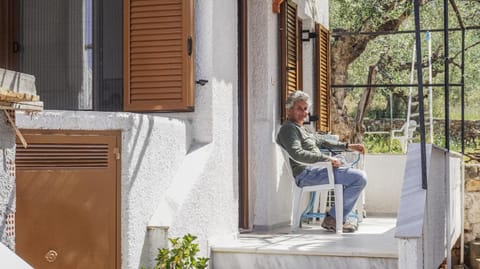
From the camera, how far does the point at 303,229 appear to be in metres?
7.69

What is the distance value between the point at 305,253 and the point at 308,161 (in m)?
1.22

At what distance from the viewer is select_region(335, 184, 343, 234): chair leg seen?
719cm

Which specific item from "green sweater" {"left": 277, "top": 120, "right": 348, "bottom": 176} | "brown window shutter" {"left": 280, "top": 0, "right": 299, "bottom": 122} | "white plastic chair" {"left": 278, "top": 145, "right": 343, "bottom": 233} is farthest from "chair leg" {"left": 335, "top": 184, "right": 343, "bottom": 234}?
"brown window shutter" {"left": 280, "top": 0, "right": 299, "bottom": 122}

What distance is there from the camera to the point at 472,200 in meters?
11.0

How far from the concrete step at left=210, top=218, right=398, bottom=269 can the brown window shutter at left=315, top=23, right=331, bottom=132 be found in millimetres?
3093

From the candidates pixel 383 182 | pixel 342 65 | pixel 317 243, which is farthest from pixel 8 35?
pixel 342 65

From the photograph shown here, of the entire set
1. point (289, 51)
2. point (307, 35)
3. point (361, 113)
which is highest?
point (307, 35)

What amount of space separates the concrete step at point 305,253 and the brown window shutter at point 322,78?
309 cm

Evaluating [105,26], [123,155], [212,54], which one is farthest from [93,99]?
[123,155]

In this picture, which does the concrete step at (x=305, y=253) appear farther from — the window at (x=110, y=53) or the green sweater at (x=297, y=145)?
the window at (x=110, y=53)

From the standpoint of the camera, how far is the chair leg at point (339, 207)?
7188mm

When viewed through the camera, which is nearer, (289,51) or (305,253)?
(305,253)

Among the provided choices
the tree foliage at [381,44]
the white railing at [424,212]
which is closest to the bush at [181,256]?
the white railing at [424,212]

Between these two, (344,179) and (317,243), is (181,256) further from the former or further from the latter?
(344,179)
